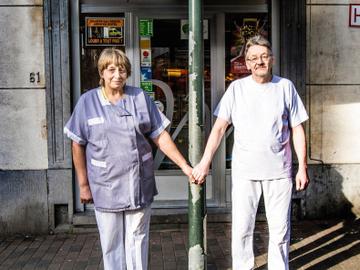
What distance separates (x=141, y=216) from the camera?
12.6 feet

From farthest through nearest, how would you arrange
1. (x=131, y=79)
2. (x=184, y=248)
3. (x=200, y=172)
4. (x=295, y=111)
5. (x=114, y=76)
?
(x=131, y=79) < (x=184, y=248) < (x=295, y=111) < (x=200, y=172) < (x=114, y=76)

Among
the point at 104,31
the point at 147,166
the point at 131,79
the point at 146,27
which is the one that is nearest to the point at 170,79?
the point at 131,79

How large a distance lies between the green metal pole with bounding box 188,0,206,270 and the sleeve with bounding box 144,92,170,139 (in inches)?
10.5

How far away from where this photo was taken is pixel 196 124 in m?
4.07

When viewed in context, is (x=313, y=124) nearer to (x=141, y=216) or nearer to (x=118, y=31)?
(x=118, y=31)

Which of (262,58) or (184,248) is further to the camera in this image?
(184,248)

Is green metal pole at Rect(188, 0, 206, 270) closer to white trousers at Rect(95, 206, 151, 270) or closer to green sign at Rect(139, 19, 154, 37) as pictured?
white trousers at Rect(95, 206, 151, 270)

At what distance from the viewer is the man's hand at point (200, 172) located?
4.02 metres

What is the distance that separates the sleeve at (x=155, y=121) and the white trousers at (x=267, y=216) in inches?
29.1

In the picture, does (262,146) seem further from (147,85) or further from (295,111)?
(147,85)

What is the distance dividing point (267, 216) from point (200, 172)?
0.65 meters

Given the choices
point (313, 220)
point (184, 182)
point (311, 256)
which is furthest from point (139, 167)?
point (313, 220)

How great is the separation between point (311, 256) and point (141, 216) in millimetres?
2169

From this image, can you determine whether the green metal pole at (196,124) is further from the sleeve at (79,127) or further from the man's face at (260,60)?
the sleeve at (79,127)
